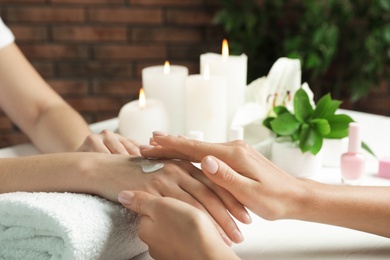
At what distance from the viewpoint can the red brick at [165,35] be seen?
272 centimetres

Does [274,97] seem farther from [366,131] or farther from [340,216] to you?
[340,216]

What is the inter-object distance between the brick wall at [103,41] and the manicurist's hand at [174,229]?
6.61ft

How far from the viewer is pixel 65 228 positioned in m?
0.69

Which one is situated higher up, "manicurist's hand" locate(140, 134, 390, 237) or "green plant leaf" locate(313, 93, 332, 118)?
"green plant leaf" locate(313, 93, 332, 118)

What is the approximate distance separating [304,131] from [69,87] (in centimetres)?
189

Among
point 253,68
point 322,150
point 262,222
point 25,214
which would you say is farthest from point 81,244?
point 253,68

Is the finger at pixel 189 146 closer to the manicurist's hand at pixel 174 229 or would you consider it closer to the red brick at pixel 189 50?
the manicurist's hand at pixel 174 229

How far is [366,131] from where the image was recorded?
1321mm

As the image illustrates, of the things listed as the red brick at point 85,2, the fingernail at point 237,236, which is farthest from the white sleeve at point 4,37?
the red brick at point 85,2

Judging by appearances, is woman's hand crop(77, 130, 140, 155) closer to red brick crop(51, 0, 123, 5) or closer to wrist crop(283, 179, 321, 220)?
wrist crop(283, 179, 321, 220)

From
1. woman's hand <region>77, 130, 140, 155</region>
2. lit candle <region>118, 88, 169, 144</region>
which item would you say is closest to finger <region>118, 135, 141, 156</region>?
woman's hand <region>77, 130, 140, 155</region>

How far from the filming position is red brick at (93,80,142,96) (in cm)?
278

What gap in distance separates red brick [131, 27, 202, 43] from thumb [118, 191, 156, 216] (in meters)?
2.01

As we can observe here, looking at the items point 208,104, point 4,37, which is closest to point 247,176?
point 208,104
